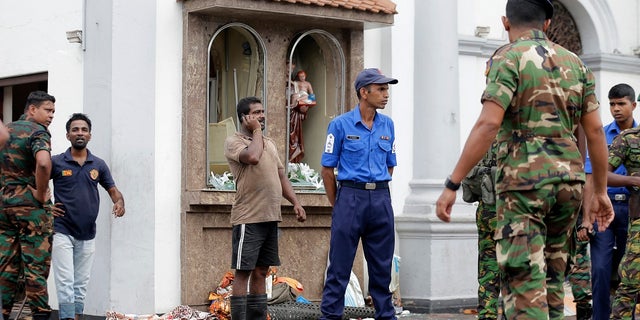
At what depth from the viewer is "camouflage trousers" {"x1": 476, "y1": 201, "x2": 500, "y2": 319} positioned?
8.34 metres

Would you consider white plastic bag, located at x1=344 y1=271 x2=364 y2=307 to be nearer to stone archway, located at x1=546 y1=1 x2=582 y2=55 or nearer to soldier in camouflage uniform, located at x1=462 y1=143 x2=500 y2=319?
soldier in camouflage uniform, located at x1=462 y1=143 x2=500 y2=319

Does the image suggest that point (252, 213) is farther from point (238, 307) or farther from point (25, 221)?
point (25, 221)

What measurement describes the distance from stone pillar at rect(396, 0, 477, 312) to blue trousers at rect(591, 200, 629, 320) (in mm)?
2818

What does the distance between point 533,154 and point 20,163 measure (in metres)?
4.59

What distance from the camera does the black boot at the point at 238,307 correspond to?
29.3 feet

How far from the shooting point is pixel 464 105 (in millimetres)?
12586

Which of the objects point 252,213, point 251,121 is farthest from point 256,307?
point 251,121

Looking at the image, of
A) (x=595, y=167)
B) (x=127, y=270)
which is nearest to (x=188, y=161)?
(x=127, y=270)

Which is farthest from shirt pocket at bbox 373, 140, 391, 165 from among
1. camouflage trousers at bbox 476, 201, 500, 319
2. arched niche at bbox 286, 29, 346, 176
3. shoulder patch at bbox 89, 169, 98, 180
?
arched niche at bbox 286, 29, 346, 176

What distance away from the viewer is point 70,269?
369 inches

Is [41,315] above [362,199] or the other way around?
the other way around

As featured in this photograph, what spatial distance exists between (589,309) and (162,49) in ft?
15.4

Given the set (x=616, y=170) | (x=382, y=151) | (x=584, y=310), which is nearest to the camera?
(x=382, y=151)

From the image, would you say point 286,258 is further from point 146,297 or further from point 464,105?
point 464,105
